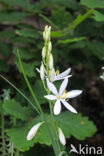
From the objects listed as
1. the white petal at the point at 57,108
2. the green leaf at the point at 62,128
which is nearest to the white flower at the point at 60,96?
the white petal at the point at 57,108

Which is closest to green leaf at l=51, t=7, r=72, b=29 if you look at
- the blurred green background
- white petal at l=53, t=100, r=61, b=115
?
the blurred green background

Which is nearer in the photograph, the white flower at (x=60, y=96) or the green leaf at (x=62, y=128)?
the white flower at (x=60, y=96)

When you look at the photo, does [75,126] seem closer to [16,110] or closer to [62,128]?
[62,128]

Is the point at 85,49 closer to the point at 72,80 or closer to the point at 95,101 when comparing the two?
the point at 72,80

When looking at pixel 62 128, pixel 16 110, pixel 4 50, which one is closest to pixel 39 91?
pixel 16 110

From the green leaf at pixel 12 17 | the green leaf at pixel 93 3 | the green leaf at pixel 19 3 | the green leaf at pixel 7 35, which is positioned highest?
the green leaf at pixel 93 3

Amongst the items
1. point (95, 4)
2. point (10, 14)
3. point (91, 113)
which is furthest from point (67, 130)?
point (91, 113)

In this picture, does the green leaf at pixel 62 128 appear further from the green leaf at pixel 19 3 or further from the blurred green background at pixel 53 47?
the green leaf at pixel 19 3

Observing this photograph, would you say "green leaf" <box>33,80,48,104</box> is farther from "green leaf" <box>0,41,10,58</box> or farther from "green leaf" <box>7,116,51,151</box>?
"green leaf" <box>0,41,10,58</box>
